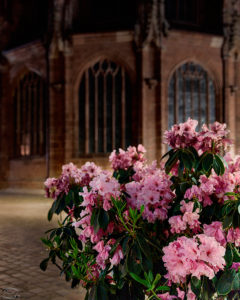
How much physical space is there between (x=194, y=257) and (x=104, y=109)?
18.2m

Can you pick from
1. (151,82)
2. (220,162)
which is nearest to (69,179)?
(220,162)

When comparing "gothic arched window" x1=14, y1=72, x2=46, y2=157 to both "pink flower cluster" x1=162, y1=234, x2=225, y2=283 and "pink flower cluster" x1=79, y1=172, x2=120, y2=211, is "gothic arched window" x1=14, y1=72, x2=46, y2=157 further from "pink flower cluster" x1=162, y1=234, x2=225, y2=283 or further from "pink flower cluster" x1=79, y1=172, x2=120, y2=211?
"pink flower cluster" x1=162, y1=234, x2=225, y2=283

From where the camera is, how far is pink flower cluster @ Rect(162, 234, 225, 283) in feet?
8.96

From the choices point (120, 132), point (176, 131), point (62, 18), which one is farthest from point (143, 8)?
point (176, 131)

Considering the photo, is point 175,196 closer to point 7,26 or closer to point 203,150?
point 203,150

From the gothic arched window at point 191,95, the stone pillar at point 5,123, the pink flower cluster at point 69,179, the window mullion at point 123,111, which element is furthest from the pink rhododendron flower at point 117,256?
the stone pillar at point 5,123

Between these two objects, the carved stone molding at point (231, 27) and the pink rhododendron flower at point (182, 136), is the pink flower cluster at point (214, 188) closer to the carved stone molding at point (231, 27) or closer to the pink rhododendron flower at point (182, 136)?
the pink rhododendron flower at point (182, 136)

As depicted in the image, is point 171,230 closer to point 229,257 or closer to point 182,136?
point 229,257

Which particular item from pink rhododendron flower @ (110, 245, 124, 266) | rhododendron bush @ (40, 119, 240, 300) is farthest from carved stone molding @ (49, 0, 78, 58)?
pink rhododendron flower @ (110, 245, 124, 266)

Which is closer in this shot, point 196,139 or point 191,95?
point 196,139

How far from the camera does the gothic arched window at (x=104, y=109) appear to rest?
808 inches

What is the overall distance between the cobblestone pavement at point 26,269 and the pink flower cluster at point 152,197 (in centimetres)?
163

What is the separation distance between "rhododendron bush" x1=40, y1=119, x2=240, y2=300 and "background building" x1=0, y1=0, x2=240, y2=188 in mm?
15986

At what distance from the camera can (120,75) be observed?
2056 centimetres
